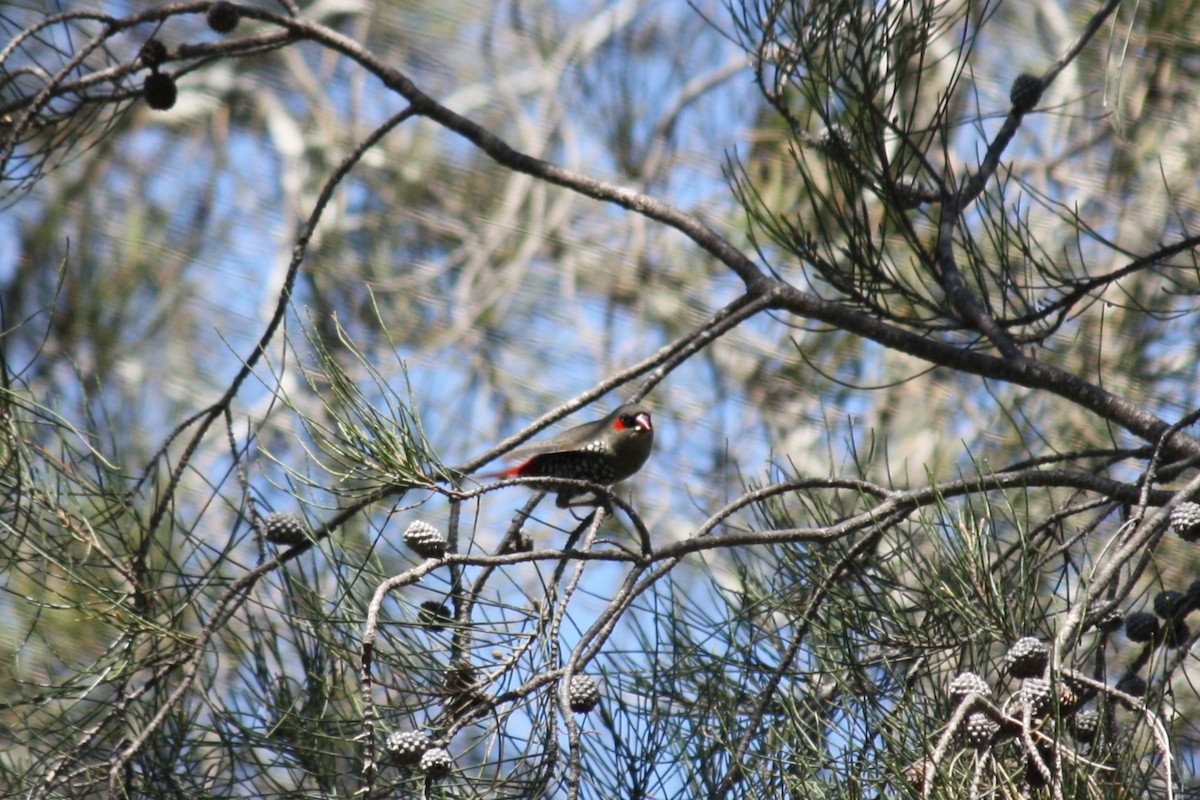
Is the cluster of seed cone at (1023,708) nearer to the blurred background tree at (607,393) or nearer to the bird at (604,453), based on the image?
the blurred background tree at (607,393)

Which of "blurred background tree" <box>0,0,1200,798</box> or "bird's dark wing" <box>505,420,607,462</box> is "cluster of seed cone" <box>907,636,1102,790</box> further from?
"bird's dark wing" <box>505,420,607,462</box>

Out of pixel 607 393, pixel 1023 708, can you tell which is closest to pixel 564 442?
pixel 607 393

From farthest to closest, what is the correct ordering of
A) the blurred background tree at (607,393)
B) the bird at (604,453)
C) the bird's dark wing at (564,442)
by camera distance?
1. the bird at (604,453)
2. the bird's dark wing at (564,442)
3. the blurred background tree at (607,393)

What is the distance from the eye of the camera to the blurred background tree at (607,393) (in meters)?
1.11

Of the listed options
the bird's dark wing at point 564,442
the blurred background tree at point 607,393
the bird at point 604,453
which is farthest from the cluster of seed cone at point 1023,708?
the bird at point 604,453

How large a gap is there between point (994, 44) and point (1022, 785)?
4.06m

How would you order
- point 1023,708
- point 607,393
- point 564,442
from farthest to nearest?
point 564,442, point 607,393, point 1023,708

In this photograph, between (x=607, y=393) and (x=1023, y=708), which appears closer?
(x=1023, y=708)

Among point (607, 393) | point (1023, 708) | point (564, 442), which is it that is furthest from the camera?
point (564, 442)

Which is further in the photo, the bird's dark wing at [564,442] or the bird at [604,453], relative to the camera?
the bird at [604,453]

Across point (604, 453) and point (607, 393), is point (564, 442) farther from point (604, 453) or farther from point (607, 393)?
point (607, 393)

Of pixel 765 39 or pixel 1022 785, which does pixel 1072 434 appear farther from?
pixel 1022 785

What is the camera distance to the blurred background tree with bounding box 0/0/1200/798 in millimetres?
1105

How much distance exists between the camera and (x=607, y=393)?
135cm
